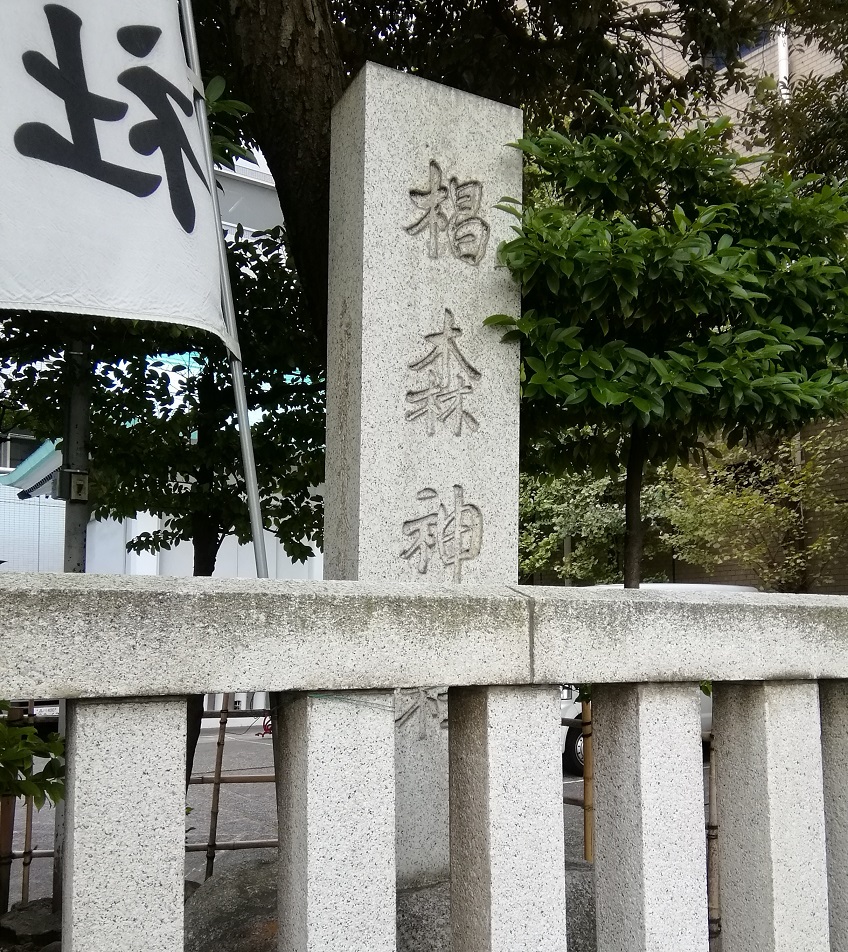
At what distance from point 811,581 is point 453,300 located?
10258 mm

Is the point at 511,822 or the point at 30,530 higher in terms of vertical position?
the point at 30,530

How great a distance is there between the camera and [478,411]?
11.0 ft

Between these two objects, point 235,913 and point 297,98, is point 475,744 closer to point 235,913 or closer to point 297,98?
point 235,913

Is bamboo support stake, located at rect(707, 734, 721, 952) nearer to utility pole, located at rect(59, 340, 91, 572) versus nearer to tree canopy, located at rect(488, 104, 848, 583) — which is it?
tree canopy, located at rect(488, 104, 848, 583)

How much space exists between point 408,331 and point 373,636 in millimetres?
2097

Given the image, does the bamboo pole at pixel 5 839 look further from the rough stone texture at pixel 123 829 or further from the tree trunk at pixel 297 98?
the rough stone texture at pixel 123 829

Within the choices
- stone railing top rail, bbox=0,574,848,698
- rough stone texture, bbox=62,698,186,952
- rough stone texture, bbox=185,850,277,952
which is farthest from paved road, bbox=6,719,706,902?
rough stone texture, bbox=62,698,186,952

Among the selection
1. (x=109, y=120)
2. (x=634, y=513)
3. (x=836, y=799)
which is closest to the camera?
(x=836, y=799)

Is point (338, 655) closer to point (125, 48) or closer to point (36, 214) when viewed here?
point (36, 214)

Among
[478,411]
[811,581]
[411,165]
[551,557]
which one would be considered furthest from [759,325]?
[551,557]

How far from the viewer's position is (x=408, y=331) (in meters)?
3.23

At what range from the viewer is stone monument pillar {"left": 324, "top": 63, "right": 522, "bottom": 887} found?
316 cm

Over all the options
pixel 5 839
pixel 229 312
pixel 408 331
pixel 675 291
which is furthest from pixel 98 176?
pixel 5 839

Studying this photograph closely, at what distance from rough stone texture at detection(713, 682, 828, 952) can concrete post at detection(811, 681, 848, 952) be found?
0.14m
